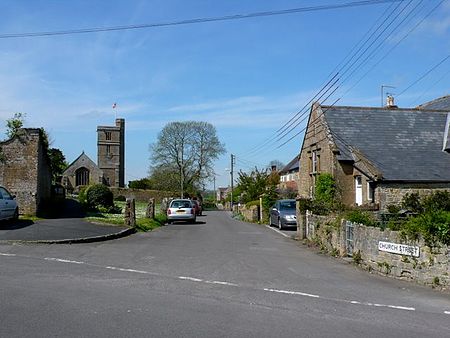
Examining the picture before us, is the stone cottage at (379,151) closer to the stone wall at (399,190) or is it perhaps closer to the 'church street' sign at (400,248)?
the stone wall at (399,190)

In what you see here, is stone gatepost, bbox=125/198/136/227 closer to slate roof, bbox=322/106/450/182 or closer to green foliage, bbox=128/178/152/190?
slate roof, bbox=322/106/450/182

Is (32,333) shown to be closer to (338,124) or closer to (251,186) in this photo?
(338,124)

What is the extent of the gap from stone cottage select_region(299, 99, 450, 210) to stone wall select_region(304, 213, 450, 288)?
40.8 feet

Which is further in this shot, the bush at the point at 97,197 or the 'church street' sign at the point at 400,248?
the bush at the point at 97,197

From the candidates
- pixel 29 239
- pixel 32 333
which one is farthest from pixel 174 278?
pixel 29 239

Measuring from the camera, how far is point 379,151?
3081 cm

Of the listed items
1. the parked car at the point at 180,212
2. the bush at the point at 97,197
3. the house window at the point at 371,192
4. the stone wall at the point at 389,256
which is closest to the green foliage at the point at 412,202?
the house window at the point at 371,192

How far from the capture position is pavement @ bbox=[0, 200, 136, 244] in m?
17.2

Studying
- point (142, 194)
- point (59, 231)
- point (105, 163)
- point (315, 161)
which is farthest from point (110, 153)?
point (59, 231)

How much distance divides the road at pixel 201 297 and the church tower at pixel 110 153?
9084 centimetres

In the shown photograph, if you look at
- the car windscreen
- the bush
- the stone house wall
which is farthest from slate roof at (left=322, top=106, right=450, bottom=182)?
the bush

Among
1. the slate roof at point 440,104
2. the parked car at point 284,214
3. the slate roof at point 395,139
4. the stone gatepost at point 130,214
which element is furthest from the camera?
the slate roof at point 440,104

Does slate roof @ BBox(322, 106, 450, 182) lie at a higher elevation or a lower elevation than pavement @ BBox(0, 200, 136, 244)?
higher

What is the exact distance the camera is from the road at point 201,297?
276 inches
